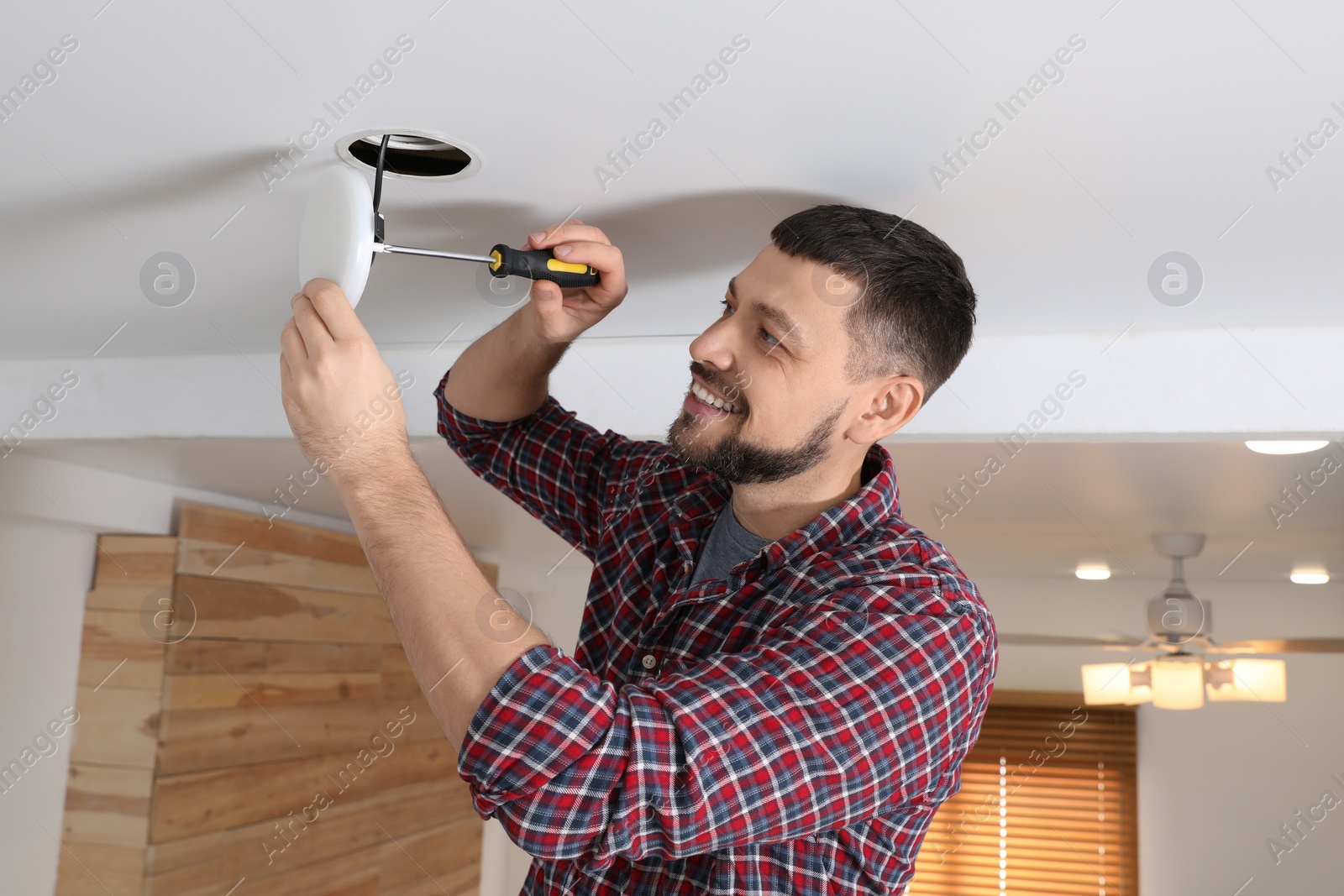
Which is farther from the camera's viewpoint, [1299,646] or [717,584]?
[1299,646]

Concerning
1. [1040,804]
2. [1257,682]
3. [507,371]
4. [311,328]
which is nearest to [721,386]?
[507,371]

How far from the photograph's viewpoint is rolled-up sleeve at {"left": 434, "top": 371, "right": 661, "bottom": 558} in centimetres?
125

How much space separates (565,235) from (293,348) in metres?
0.26

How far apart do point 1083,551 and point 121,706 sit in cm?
297

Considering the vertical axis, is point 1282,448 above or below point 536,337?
above

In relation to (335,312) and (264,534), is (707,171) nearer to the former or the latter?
(335,312)

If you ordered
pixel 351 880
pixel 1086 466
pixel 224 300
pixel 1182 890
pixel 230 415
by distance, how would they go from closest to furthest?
pixel 224 300
pixel 230 415
pixel 1086 466
pixel 351 880
pixel 1182 890

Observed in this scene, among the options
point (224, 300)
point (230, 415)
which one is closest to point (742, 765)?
point (224, 300)

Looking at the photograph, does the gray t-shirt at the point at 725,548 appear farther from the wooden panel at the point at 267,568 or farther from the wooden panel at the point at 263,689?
the wooden panel at the point at 263,689

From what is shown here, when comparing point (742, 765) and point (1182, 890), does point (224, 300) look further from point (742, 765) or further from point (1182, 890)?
point (1182, 890)

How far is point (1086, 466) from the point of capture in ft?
7.81

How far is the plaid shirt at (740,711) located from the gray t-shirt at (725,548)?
0.05 ft

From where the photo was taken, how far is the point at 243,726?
3.07 meters

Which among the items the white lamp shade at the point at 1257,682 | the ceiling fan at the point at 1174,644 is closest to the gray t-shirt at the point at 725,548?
the ceiling fan at the point at 1174,644
